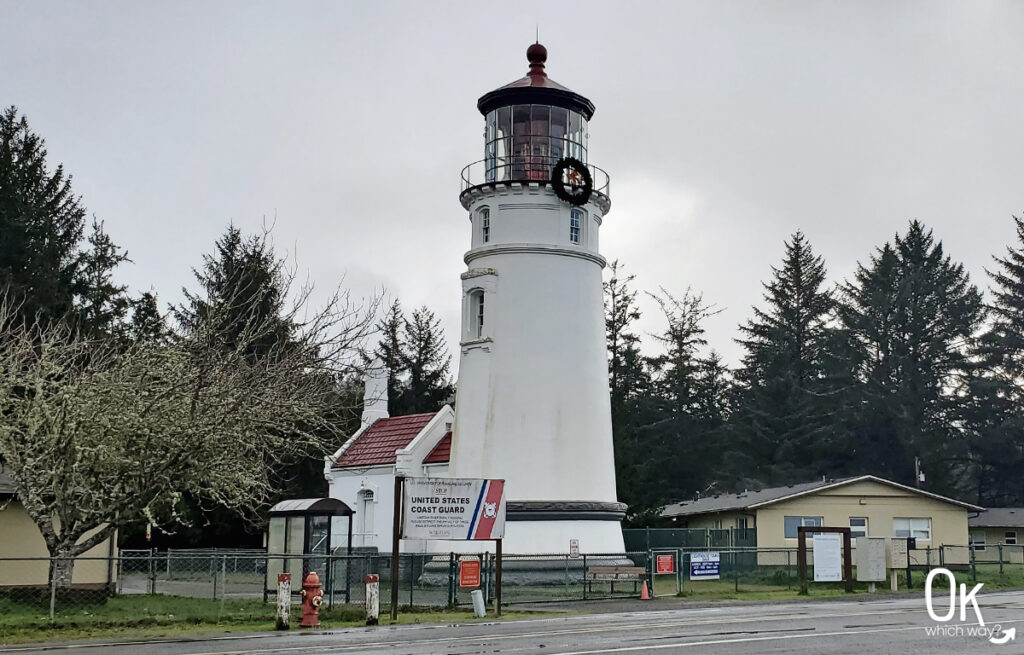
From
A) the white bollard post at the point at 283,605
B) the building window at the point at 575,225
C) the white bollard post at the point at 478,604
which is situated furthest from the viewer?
the building window at the point at 575,225

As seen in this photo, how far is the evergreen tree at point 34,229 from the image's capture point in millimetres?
45000

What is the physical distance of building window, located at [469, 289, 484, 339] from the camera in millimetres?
35438

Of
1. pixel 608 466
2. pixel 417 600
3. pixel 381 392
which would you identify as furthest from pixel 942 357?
pixel 417 600

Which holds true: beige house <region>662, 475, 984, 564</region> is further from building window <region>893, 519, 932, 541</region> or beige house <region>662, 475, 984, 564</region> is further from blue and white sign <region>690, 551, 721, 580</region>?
blue and white sign <region>690, 551, 721, 580</region>

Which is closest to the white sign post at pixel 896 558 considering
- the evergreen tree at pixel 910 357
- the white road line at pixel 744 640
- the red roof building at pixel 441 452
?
the white road line at pixel 744 640

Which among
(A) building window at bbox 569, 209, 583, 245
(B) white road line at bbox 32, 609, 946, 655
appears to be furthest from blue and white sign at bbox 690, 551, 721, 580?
(A) building window at bbox 569, 209, 583, 245

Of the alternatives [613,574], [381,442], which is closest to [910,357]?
[381,442]

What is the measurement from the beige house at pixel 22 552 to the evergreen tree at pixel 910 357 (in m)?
53.0

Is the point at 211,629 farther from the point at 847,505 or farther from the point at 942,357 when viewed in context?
the point at 942,357

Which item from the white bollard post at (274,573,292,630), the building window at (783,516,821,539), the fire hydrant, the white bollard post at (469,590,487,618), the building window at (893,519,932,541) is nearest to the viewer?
the white bollard post at (274,573,292,630)

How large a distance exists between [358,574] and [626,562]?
8183 mm

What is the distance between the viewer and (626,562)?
32750 millimetres

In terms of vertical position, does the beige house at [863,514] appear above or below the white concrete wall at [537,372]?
below

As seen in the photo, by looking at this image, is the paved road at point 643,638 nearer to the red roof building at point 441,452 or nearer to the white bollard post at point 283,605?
the white bollard post at point 283,605
